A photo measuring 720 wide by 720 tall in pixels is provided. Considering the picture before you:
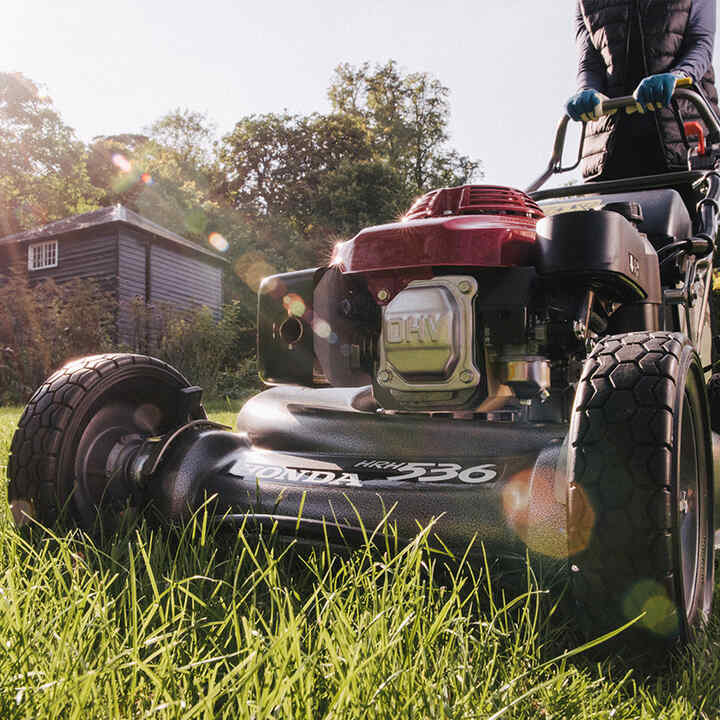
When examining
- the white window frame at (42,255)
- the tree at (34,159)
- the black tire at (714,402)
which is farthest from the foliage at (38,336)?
the tree at (34,159)

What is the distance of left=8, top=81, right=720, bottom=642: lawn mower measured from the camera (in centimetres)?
114

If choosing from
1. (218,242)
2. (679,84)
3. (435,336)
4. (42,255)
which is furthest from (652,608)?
(218,242)

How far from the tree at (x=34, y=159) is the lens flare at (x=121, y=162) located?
20.5 feet

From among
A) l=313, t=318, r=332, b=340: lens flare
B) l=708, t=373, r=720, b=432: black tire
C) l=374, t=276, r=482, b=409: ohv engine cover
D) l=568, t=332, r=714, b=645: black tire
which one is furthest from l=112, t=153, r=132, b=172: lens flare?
l=568, t=332, r=714, b=645: black tire

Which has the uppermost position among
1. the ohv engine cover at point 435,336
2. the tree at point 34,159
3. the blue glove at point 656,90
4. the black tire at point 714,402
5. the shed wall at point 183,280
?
the tree at point 34,159

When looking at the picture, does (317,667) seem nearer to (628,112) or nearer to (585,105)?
(585,105)

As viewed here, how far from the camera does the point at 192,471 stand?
172cm

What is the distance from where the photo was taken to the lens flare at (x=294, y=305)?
179 centimetres

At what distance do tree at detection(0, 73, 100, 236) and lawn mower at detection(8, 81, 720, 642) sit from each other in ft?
107

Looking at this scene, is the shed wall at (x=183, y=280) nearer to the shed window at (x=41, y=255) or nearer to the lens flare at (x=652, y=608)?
the shed window at (x=41, y=255)

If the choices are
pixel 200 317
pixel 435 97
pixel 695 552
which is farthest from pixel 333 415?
pixel 435 97

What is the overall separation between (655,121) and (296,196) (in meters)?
24.3

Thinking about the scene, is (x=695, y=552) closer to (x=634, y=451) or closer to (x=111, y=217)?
(x=634, y=451)

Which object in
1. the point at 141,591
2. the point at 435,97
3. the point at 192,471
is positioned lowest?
the point at 141,591
